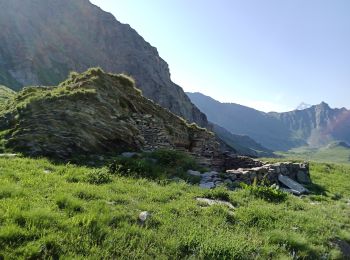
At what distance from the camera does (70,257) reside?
26.4 ft

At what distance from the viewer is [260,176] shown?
20.5 m

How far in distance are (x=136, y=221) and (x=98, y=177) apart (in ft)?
14.5

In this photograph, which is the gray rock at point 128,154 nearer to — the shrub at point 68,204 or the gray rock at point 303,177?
the shrub at point 68,204

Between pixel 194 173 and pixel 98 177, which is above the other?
pixel 194 173

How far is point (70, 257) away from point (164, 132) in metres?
18.7

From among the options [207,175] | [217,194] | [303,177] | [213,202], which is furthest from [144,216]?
[303,177]

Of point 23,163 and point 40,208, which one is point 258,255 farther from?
point 23,163

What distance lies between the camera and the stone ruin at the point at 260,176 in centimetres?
1812

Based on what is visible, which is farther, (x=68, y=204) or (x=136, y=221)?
(x=68, y=204)

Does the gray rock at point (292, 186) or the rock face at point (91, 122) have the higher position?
the rock face at point (91, 122)

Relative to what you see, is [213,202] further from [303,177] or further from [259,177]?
[303,177]

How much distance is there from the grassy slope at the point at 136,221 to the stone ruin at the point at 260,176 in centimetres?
241

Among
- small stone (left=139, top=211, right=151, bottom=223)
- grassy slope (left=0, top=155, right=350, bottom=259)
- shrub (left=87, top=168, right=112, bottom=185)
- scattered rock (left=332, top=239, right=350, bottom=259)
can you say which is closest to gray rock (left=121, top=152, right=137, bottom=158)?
grassy slope (left=0, top=155, right=350, bottom=259)

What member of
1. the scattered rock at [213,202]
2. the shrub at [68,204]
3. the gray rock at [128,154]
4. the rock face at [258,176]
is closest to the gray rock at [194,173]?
the rock face at [258,176]
